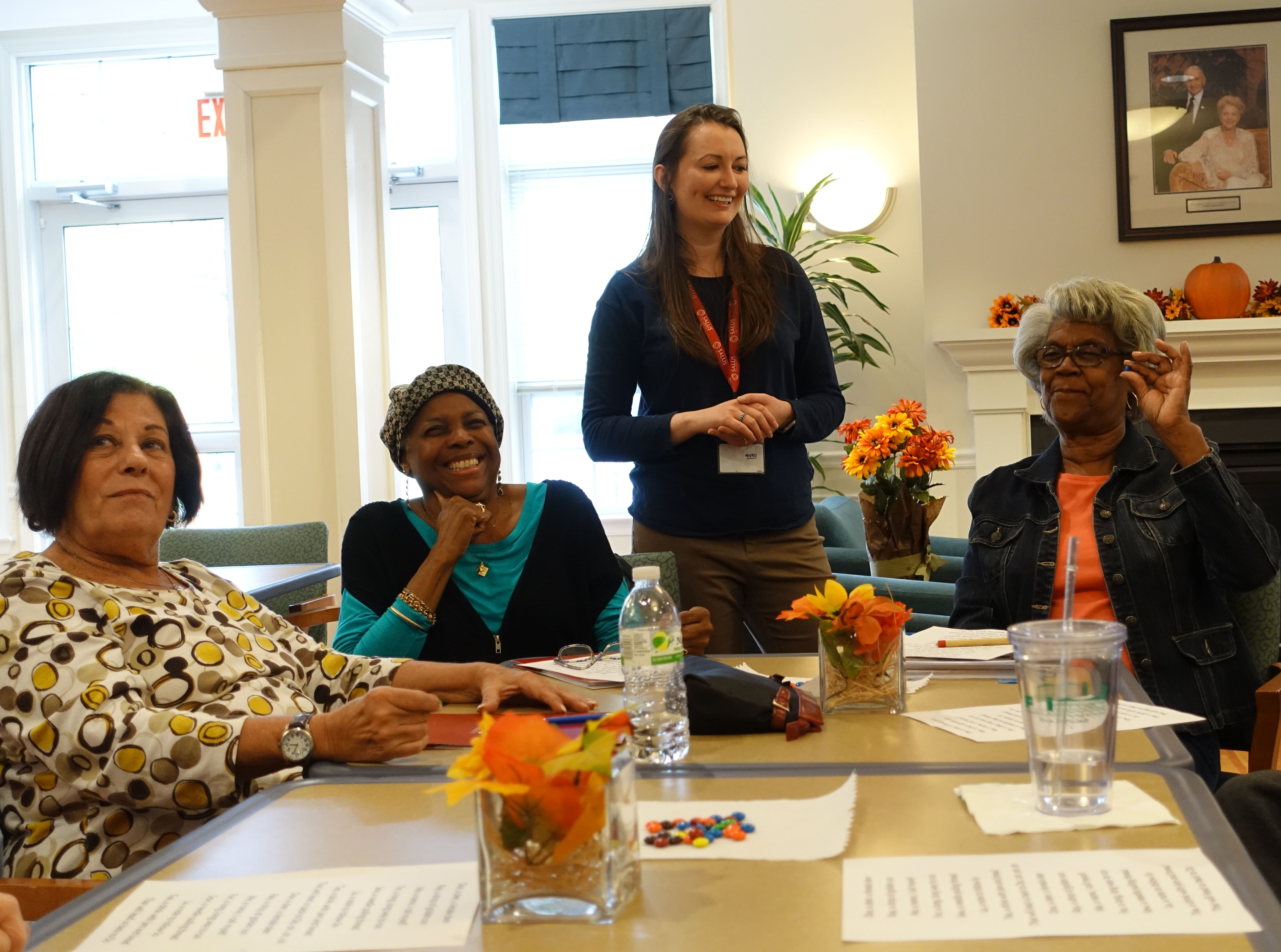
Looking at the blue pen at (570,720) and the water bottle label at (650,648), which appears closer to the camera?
the blue pen at (570,720)

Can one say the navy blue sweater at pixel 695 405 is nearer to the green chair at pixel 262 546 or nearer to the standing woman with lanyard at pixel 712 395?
the standing woman with lanyard at pixel 712 395

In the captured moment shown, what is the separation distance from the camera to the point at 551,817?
83 centimetres

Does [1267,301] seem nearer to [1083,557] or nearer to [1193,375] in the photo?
[1193,375]

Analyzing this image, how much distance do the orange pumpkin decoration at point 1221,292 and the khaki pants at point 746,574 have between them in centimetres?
324

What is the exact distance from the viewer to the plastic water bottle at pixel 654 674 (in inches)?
51.6

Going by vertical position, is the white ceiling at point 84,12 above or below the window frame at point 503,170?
above

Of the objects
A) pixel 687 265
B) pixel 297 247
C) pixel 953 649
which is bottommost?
pixel 953 649

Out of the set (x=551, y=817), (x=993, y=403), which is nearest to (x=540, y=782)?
(x=551, y=817)

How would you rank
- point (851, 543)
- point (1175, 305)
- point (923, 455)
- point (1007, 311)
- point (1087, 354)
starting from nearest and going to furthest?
point (1087, 354)
point (923, 455)
point (851, 543)
point (1175, 305)
point (1007, 311)

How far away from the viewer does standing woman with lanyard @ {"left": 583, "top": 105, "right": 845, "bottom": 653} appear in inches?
92.2

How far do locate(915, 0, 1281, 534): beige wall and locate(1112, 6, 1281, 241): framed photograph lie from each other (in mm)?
61

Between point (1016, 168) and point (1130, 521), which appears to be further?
point (1016, 168)

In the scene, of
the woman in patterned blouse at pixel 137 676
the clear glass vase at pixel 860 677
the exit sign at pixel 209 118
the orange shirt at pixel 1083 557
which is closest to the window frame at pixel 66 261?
the exit sign at pixel 209 118

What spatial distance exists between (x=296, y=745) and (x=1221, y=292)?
4551 mm
